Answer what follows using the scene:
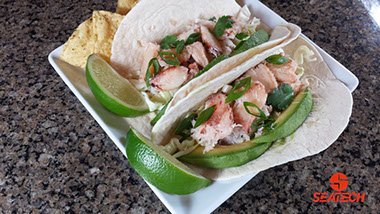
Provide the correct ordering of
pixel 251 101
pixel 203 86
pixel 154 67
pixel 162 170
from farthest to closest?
pixel 154 67, pixel 251 101, pixel 203 86, pixel 162 170

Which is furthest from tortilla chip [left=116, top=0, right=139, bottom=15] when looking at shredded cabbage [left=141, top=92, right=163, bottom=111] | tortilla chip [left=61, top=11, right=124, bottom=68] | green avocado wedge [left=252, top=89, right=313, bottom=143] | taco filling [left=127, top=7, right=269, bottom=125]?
green avocado wedge [left=252, top=89, right=313, bottom=143]

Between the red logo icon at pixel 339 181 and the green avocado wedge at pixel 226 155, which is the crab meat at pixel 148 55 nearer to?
the green avocado wedge at pixel 226 155

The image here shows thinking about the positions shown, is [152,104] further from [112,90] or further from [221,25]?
[221,25]

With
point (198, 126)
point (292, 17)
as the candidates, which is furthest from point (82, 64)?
point (292, 17)

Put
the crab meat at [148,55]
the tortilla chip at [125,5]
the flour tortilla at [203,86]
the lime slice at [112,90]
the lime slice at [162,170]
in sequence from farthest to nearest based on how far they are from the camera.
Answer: the tortilla chip at [125,5], the crab meat at [148,55], the lime slice at [112,90], the flour tortilla at [203,86], the lime slice at [162,170]

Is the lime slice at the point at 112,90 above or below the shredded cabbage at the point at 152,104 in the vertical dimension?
above

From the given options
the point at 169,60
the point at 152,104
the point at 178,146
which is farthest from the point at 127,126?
the point at 169,60

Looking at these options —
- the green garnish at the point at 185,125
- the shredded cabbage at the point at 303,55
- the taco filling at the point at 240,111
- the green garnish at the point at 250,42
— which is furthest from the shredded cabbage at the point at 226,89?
the shredded cabbage at the point at 303,55
